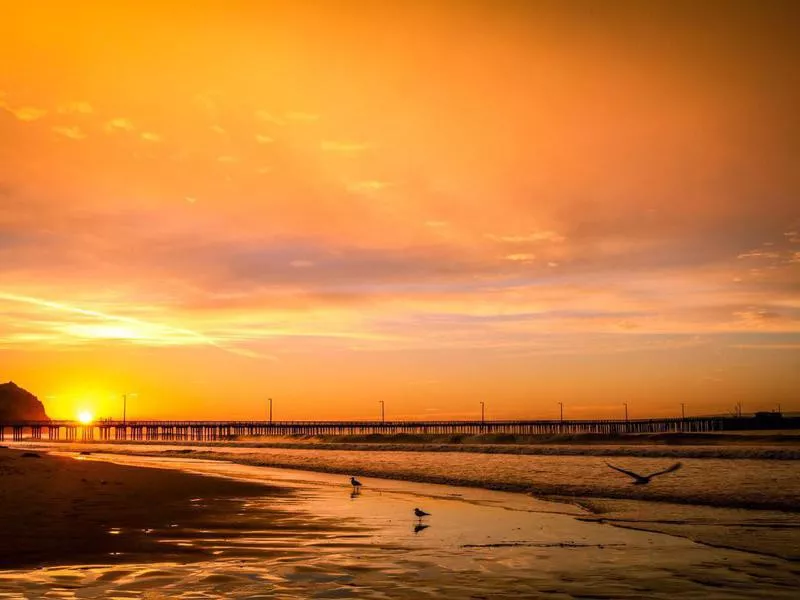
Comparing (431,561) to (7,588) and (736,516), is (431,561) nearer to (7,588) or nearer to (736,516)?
(7,588)

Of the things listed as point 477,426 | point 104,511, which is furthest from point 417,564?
point 477,426

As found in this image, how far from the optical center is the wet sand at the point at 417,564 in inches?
345

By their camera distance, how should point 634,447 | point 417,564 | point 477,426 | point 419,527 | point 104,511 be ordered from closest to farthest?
1. point 417,564
2. point 419,527
3. point 104,511
4. point 634,447
5. point 477,426

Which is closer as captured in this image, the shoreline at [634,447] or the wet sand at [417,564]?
the wet sand at [417,564]

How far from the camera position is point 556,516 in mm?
16688

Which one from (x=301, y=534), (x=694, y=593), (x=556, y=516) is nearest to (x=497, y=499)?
(x=556, y=516)

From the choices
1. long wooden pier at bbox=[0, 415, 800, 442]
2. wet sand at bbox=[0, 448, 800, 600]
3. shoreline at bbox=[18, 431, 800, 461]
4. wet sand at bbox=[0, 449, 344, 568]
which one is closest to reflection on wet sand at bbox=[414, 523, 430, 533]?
wet sand at bbox=[0, 448, 800, 600]

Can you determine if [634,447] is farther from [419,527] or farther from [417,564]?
[417,564]

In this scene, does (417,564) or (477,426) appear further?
(477,426)

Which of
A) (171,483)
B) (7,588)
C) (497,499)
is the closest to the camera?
(7,588)

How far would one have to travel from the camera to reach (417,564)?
10.5 metres

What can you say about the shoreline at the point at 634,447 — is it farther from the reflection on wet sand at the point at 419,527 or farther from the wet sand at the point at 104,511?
the reflection on wet sand at the point at 419,527

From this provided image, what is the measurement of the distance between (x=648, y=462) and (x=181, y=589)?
31.7 metres

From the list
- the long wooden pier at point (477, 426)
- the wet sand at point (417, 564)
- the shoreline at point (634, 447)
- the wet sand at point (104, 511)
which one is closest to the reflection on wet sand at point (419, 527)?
the wet sand at point (417, 564)
